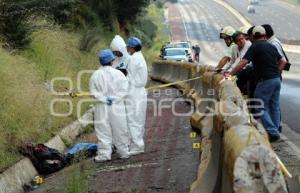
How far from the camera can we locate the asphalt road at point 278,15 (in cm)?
8044

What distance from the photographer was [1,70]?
12.9 m

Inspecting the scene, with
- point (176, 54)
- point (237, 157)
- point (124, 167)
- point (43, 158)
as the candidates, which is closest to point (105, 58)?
point (124, 167)

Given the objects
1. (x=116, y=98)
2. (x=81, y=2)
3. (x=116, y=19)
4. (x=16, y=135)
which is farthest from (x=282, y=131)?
(x=116, y=19)

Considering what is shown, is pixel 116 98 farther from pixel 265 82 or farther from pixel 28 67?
pixel 28 67

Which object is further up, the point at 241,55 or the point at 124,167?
the point at 241,55

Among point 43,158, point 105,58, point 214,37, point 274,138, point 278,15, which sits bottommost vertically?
point 43,158

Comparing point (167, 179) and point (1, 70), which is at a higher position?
point (1, 70)

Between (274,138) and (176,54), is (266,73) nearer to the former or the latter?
(274,138)

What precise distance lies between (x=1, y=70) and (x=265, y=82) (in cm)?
530

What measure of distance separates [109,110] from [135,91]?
0.76 metres

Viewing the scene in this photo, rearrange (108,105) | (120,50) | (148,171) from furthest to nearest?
1. (120,50)
2. (108,105)
3. (148,171)

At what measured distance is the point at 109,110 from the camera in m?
11.0

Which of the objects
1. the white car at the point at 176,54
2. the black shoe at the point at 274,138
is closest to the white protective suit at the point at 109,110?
the black shoe at the point at 274,138

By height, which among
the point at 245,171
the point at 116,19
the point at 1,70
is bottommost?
the point at 245,171
